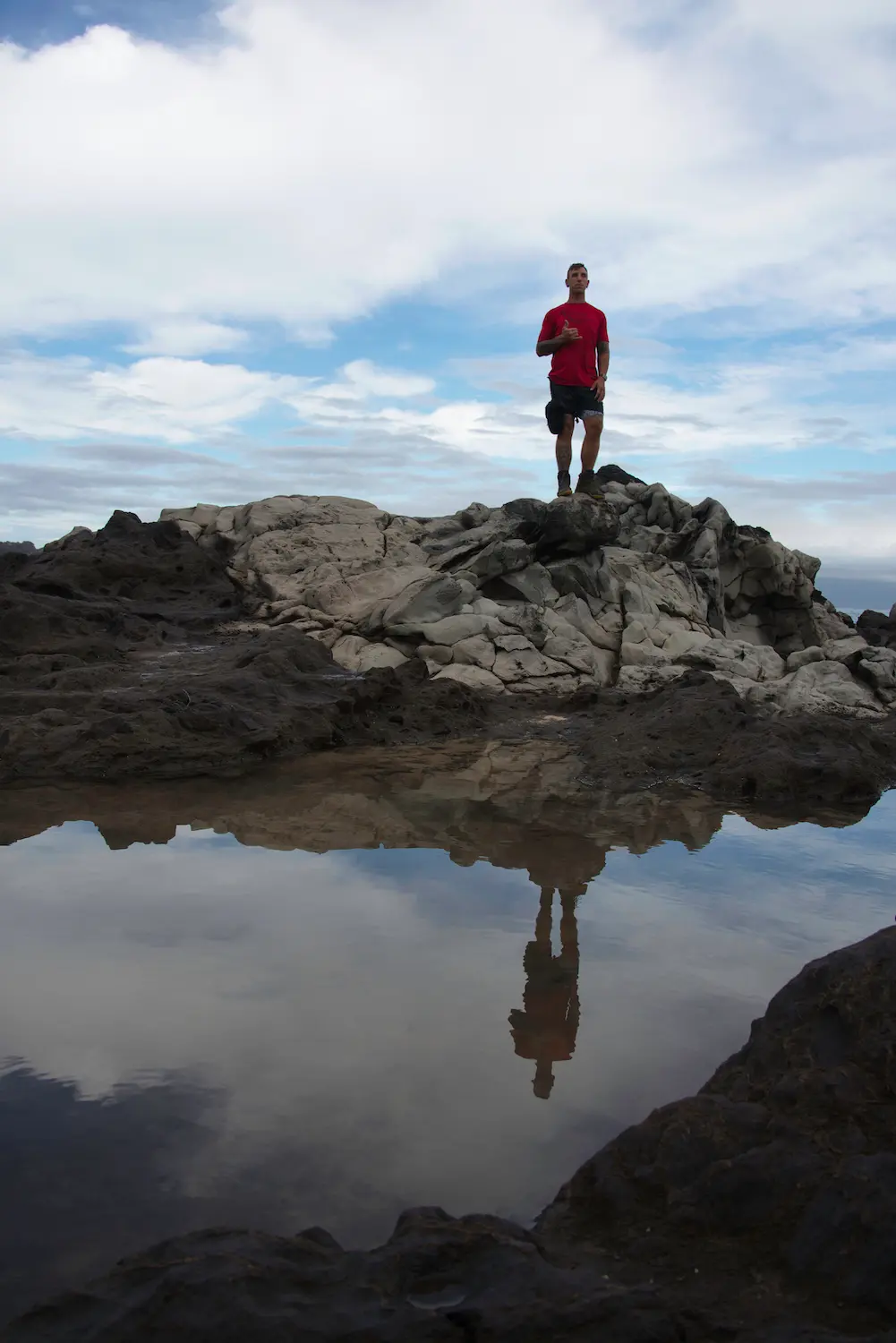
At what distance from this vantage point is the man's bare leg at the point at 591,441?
11055 millimetres

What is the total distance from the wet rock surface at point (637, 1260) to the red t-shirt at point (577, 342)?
9.53 m

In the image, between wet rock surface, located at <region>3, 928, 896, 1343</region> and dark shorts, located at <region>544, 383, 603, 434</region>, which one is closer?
wet rock surface, located at <region>3, 928, 896, 1343</region>

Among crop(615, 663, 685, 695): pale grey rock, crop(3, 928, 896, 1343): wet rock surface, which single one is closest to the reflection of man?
crop(3, 928, 896, 1343): wet rock surface

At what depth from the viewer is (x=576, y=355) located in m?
A: 10.8

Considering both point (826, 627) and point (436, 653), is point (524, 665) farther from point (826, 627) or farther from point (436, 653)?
point (826, 627)

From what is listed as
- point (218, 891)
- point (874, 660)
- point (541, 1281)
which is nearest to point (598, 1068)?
point (541, 1281)

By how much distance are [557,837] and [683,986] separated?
5.98ft

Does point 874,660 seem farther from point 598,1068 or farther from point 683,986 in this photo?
point 598,1068

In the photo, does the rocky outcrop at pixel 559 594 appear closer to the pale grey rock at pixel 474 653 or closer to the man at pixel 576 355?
the pale grey rock at pixel 474 653

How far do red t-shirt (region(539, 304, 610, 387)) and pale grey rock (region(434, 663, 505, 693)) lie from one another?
139 inches

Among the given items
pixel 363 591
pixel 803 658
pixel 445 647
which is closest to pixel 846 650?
pixel 803 658

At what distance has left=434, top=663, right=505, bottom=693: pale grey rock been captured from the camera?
929 cm

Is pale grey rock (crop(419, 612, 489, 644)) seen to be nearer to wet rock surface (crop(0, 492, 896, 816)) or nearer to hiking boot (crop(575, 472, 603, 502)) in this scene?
wet rock surface (crop(0, 492, 896, 816))

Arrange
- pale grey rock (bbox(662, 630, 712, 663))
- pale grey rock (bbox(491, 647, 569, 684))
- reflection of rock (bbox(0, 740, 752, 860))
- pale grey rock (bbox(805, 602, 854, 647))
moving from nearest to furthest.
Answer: reflection of rock (bbox(0, 740, 752, 860)) < pale grey rock (bbox(491, 647, 569, 684)) < pale grey rock (bbox(662, 630, 712, 663)) < pale grey rock (bbox(805, 602, 854, 647))
